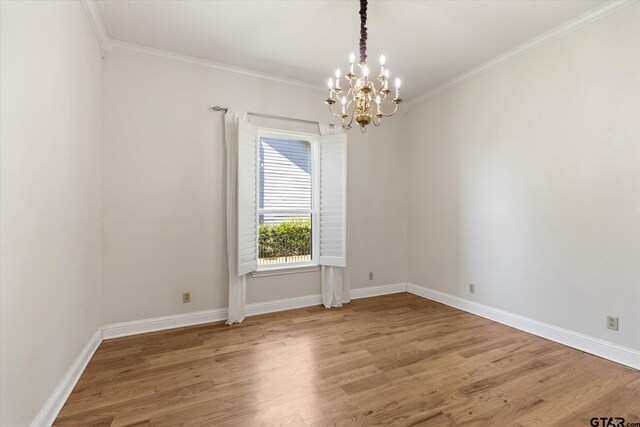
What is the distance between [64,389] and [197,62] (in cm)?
321

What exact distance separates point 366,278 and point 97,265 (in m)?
3.25

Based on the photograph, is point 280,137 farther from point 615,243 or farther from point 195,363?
point 615,243

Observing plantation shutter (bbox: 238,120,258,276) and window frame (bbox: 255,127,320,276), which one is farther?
window frame (bbox: 255,127,320,276)

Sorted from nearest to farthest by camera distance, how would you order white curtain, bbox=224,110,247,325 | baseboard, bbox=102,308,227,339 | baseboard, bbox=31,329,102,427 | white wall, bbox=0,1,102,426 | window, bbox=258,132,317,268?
white wall, bbox=0,1,102,426, baseboard, bbox=31,329,102,427, baseboard, bbox=102,308,227,339, white curtain, bbox=224,110,247,325, window, bbox=258,132,317,268

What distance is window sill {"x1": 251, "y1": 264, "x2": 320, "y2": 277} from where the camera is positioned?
12.2 ft

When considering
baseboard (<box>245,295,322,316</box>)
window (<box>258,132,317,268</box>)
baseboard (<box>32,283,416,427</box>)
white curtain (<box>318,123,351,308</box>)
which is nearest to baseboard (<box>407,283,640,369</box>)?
baseboard (<box>32,283,416,427</box>)

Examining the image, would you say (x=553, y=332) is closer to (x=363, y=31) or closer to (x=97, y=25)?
(x=363, y=31)

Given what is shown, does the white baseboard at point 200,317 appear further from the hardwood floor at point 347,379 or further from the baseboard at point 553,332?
the baseboard at point 553,332

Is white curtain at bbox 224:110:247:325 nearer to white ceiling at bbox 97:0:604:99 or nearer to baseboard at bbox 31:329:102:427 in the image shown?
white ceiling at bbox 97:0:604:99

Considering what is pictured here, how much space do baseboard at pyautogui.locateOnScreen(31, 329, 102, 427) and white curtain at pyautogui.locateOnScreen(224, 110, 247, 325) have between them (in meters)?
1.29

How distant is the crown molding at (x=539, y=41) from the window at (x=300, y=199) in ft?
5.26

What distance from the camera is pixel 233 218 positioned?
349 cm

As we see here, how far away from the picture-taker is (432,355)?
2.61m

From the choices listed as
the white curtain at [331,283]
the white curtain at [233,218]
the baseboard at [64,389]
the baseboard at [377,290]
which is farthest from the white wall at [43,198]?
the baseboard at [377,290]
